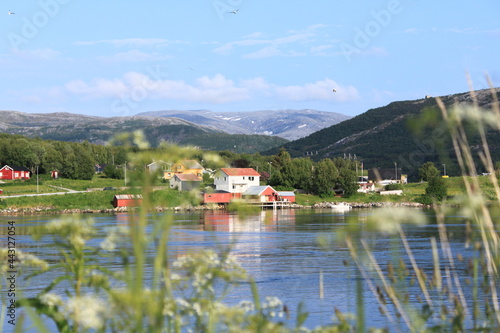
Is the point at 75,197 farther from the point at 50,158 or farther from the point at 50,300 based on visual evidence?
the point at 50,300

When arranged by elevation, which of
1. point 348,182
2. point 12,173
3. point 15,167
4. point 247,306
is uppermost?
point 15,167

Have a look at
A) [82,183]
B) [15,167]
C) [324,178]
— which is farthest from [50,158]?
[324,178]

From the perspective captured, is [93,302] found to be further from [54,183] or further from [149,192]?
[54,183]

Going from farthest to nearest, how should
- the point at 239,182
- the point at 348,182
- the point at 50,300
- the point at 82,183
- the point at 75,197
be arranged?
the point at 82,183
the point at 348,182
the point at 239,182
the point at 75,197
the point at 50,300

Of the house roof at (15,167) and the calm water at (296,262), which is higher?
the house roof at (15,167)

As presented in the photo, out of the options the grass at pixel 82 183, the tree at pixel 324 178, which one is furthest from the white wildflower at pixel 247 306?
the tree at pixel 324 178

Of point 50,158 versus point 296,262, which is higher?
point 50,158

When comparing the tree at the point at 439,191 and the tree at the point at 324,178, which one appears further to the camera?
the tree at the point at 324,178

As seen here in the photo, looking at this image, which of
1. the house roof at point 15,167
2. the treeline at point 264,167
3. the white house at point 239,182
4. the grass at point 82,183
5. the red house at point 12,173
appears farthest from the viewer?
the house roof at point 15,167

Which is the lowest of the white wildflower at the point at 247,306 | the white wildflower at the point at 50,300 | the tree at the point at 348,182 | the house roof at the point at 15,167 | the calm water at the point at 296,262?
the calm water at the point at 296,262

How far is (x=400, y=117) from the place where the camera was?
198 meters

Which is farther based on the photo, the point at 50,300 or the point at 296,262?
the point at 296,262

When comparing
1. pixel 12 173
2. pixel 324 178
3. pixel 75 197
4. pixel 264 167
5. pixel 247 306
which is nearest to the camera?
pixel 247 306

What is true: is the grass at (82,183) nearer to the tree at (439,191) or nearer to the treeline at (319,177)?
the treeline at (319,177)
